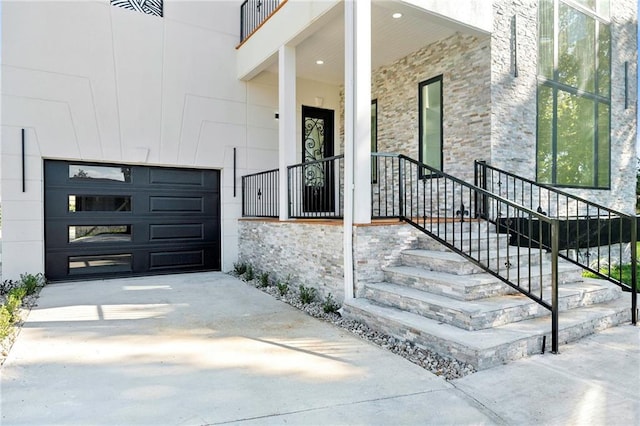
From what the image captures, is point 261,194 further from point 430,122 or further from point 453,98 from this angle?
point 453,98

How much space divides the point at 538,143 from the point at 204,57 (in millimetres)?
6069

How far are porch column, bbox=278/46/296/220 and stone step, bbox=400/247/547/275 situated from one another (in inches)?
89.4

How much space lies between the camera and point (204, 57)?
7.21m

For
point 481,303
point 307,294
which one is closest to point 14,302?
point 307,294

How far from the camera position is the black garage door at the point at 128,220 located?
20.3ft

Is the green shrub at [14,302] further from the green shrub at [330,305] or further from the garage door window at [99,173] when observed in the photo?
the green shrub at [330,305]

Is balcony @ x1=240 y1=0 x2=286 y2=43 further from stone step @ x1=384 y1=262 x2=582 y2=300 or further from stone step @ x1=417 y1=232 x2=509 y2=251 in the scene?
stone step @ x1=384 y1=262 x2=582 y2=300

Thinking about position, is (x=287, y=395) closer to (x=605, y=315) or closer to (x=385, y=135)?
(x=605, y=315)

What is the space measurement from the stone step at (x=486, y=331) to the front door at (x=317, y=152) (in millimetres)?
3863

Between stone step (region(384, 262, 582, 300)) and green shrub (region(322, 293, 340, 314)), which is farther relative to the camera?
green shrub (region(322, 293, 340, 314))

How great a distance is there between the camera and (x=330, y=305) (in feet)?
15.1

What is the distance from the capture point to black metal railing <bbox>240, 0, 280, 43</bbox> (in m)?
7.00

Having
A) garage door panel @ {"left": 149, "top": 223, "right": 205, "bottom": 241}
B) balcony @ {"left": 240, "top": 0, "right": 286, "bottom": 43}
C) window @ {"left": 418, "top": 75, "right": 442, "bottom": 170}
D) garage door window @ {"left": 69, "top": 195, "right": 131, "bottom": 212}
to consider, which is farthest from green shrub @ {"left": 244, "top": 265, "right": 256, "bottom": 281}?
balcony @ {"left": 240, "top": 0, "right": 286, "bottom": 43}

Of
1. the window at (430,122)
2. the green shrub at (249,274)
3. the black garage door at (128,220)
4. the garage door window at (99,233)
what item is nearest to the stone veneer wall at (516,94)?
the window at (430,122)
